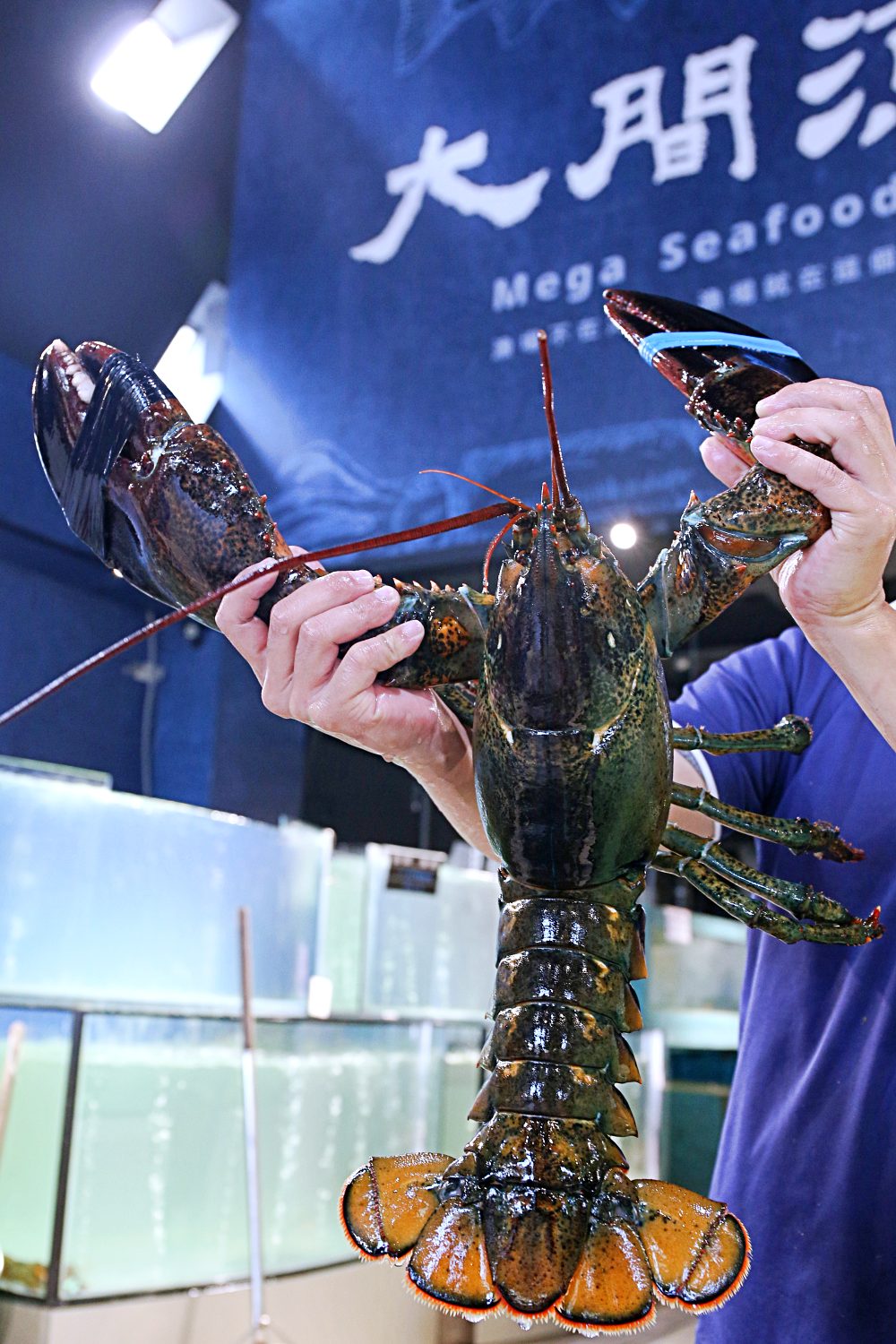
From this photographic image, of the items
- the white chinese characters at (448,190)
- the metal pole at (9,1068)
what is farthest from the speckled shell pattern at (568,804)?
the white chinese characters at (448,190)

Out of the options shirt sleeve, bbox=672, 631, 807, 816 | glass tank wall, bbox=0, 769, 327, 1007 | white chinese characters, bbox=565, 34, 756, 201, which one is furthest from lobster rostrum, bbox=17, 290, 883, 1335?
white chinese characters, bbox=565, 34, 756, 201

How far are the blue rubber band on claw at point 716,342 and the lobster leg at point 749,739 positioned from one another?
1.30 feet

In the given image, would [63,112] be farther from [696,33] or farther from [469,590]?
[469,590]

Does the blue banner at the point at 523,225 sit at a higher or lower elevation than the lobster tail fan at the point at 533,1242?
higher

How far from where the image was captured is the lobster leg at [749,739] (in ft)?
4.25

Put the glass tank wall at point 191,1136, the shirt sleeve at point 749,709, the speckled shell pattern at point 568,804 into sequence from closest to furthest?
the speckled shell pattern at point 568,804
the shirt sleeve at point 749,709
the glass tank wall at point 191,1136

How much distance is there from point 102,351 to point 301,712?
0.43 m

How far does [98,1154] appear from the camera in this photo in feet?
8.60

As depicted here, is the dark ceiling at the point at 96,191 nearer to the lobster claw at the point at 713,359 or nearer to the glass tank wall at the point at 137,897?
the glass tank wall at the point at 137,897

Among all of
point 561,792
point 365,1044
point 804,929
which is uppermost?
point 561,792

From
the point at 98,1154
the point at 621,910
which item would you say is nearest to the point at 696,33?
the point at 621,910

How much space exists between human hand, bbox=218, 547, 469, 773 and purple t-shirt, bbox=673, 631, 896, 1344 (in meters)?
0.49

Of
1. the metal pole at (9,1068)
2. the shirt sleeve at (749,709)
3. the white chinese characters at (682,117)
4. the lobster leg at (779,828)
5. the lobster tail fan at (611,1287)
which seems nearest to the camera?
the lobster tail fan at (611,1287)

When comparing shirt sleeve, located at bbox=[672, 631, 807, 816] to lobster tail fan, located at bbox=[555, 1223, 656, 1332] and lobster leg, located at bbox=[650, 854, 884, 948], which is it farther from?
lobster tail fan, located at bbox=[555, 1223, 656, 1332]
